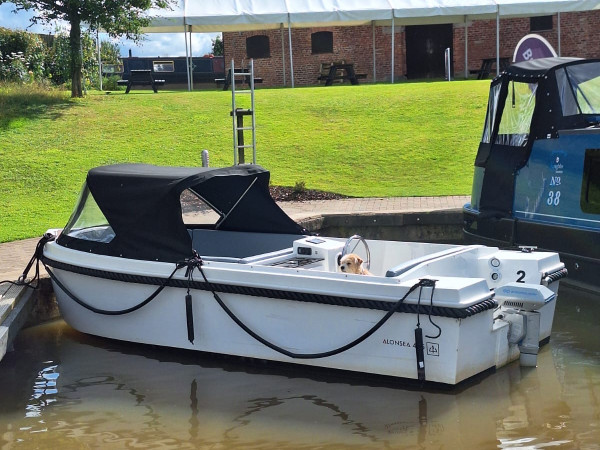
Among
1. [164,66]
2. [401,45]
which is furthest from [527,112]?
[164,66]

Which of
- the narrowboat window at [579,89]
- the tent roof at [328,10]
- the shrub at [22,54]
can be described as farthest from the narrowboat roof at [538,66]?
the tent roof at [328,10]

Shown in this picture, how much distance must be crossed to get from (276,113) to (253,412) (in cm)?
1540

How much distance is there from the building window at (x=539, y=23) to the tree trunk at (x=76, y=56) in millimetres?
17679

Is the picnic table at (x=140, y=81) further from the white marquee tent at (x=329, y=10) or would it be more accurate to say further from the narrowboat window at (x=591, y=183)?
the narrowboat window at (x=591, y=183)

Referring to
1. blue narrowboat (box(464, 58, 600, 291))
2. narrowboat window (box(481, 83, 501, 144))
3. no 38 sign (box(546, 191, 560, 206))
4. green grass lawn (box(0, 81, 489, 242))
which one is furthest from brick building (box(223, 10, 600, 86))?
no 38 sign (box(546, 191, 560, 206))

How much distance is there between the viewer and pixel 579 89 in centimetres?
1098

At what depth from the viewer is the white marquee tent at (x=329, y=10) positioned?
28391 millimetres

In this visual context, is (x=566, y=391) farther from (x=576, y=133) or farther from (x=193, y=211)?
(x=193, y=211)

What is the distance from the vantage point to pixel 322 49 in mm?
33625

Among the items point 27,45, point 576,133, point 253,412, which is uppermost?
point 27,45

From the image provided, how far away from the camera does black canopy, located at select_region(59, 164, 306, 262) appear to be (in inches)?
330

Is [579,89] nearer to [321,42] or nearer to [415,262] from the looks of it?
[415,262]

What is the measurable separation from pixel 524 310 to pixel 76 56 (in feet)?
56.3

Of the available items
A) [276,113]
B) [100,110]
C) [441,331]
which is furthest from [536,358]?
[100,110]
